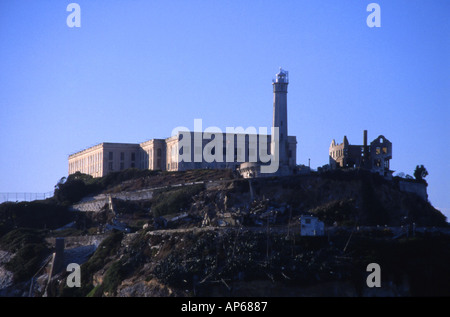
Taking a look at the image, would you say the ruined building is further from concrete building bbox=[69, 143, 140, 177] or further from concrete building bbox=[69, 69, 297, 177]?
concrete building bbox=[69, 143, 140, 177]

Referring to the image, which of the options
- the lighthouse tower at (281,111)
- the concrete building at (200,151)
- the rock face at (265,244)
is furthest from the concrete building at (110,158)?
the lighthouse tower at (281,111)

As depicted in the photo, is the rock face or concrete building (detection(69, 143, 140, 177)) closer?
the rock face

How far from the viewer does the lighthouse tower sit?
294ft

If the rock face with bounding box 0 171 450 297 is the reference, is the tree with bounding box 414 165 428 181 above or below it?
above

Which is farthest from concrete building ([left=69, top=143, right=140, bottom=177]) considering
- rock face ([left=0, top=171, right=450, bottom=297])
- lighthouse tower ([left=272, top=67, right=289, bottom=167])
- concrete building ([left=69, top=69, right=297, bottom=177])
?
lighthouse tower ([left=272, top=67, right=289, bottom=167])

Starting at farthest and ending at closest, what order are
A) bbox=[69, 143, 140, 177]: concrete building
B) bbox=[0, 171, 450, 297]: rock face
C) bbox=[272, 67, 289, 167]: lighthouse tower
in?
bbox=[69, 143, 140, 177]: concrete building, bbox=[272, 67, 289, 167]: lighthouse tower, bbox=[0, 171, 450, 297]: rock face

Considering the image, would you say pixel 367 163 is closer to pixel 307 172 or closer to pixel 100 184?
pixel 307 172

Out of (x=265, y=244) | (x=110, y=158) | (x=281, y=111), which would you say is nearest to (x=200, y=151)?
(x=110, y=158)

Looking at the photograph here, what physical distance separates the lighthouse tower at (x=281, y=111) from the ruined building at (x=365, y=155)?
560 centimetres

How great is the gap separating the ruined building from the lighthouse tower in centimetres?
560

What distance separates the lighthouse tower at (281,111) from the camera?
3524 inches

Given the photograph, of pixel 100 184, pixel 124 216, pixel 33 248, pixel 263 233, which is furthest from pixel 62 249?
pixel 100 184
